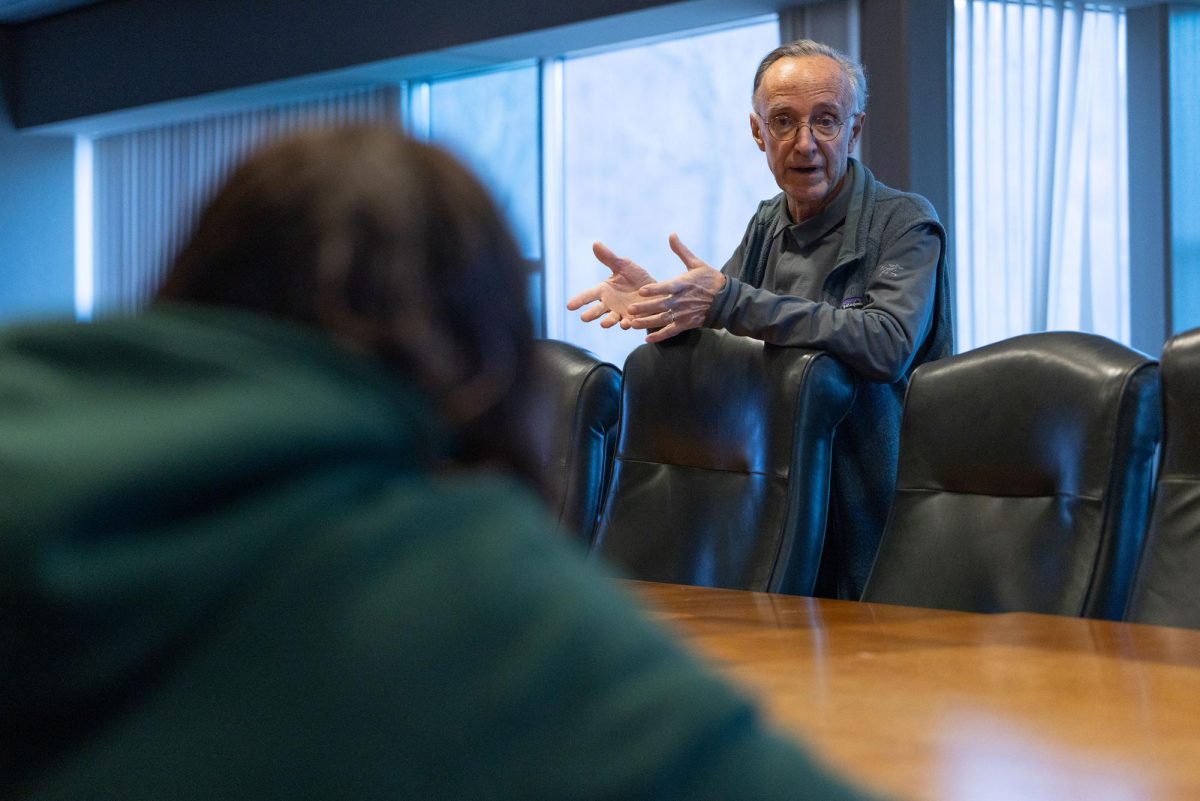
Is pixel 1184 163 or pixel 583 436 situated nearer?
pixel 583 436

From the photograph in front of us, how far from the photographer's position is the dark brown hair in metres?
0.57

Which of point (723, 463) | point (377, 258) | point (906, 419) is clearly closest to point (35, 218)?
point (723, 463)

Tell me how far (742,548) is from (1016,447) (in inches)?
23.0

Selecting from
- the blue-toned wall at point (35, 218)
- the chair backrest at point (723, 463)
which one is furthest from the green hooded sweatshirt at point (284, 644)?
the blue-toned wall at point (35, 218)

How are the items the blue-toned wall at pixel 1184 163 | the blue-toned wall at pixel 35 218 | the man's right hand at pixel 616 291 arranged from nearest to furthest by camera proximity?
the man's right hand at pixel 616 291 → the blue-toned wall at pixel 1184 163 → the blue-toned wall at pixel 35 218

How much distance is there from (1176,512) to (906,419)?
55cm

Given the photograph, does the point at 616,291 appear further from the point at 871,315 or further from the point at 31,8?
the point at 31,8

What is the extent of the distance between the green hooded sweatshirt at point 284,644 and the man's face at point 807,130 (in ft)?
9.19

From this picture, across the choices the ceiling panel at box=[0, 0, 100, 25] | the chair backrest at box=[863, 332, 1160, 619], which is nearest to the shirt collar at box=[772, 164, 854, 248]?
the chair backrest at box=[863, 332, 1160, 619]

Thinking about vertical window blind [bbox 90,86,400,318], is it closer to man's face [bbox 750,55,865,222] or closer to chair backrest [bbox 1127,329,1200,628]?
man's face [bbox 750,55,865,222]

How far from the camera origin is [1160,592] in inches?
85.1

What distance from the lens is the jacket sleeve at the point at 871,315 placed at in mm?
2816

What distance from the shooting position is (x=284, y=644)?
1.61 feet

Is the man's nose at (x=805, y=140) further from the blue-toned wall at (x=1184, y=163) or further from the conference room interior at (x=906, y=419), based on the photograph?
the blue-toned wall at (x=1184, y=163)
